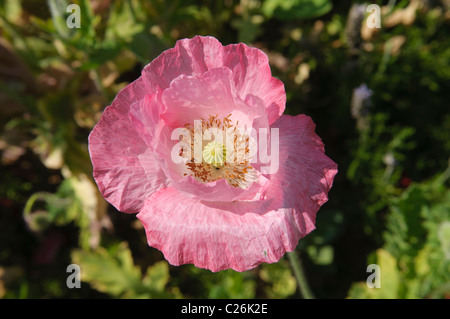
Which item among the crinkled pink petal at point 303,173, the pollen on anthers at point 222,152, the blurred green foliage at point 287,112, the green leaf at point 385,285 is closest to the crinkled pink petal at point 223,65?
the crinkled pink petal at point 303,173

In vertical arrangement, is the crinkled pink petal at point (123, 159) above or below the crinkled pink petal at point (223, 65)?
below

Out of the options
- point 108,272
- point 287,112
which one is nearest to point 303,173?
point 287,112

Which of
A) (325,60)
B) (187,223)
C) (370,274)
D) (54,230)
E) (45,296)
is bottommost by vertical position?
(45,296)

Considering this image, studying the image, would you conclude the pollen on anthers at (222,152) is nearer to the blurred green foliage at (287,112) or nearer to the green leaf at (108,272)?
the blurred green foliage at (287,112)
